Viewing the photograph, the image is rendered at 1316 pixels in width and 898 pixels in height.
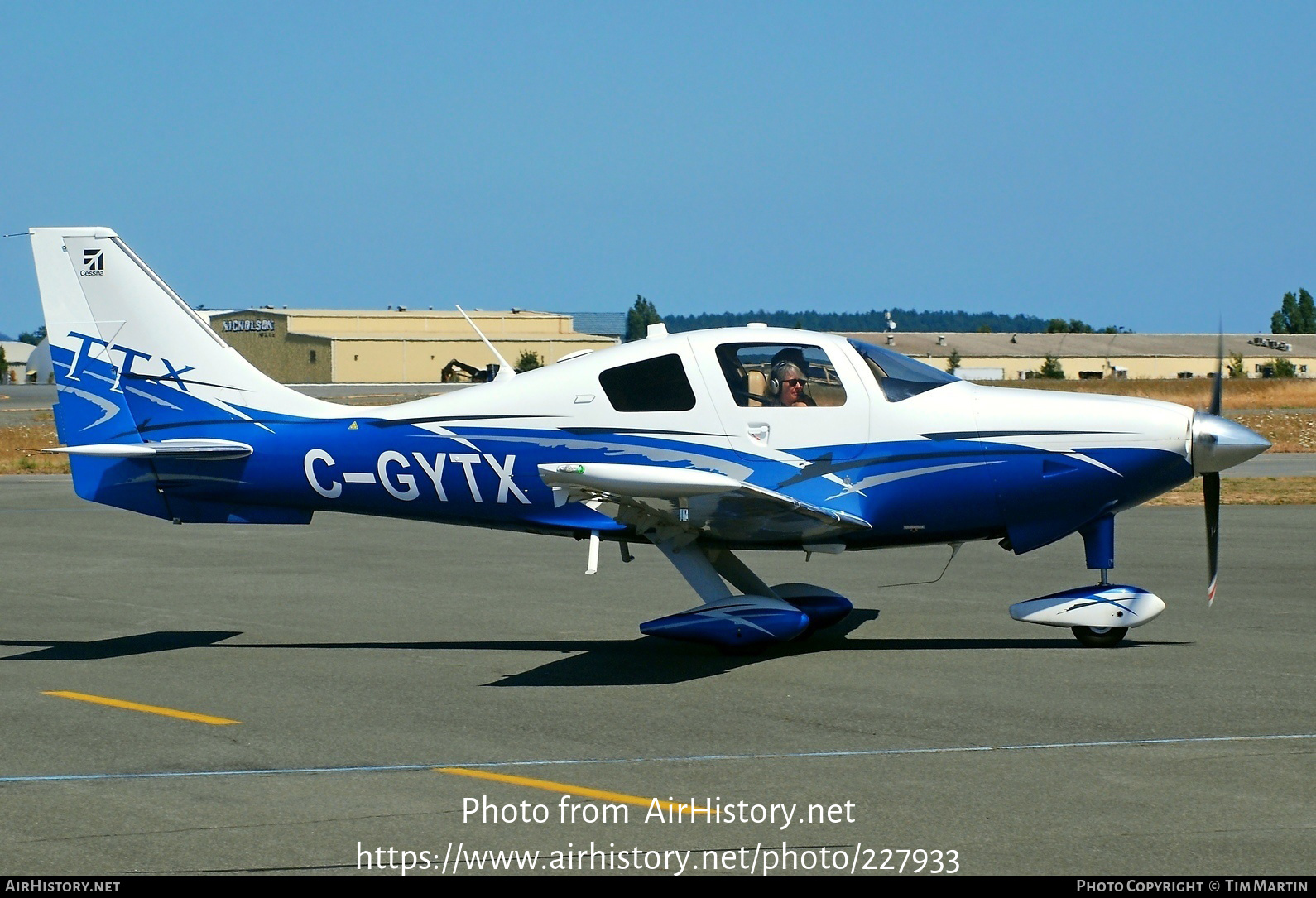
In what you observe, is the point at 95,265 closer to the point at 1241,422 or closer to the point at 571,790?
the point at 571,790

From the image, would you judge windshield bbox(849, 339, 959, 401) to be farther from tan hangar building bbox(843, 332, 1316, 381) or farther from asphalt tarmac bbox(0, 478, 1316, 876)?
tan hangar building bbox(843, 332, 1316, 381)

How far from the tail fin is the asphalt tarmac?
144 centimetres

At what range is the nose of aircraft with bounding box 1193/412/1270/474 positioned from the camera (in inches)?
386

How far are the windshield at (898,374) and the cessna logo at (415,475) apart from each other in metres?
2.81

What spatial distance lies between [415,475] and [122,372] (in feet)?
8.73

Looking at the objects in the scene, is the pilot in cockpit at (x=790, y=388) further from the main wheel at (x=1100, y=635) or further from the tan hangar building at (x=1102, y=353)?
the tan hangar building at (x=1102, y=353)

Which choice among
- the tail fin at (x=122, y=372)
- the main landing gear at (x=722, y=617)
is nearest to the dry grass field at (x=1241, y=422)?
the tail fin at (x=122, y=372)

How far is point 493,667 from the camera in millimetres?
10125

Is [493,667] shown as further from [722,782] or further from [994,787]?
[994,787]

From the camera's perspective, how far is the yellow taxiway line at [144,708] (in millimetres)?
8438

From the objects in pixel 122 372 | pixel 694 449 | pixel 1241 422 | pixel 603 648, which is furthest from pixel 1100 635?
pixel 1241 422

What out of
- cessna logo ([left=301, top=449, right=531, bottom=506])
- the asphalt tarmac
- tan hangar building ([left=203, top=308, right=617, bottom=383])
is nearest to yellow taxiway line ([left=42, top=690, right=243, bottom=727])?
the asphalt tarmac

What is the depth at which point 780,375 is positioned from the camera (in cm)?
1032

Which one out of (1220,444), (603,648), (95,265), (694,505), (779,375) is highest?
(95,265)
